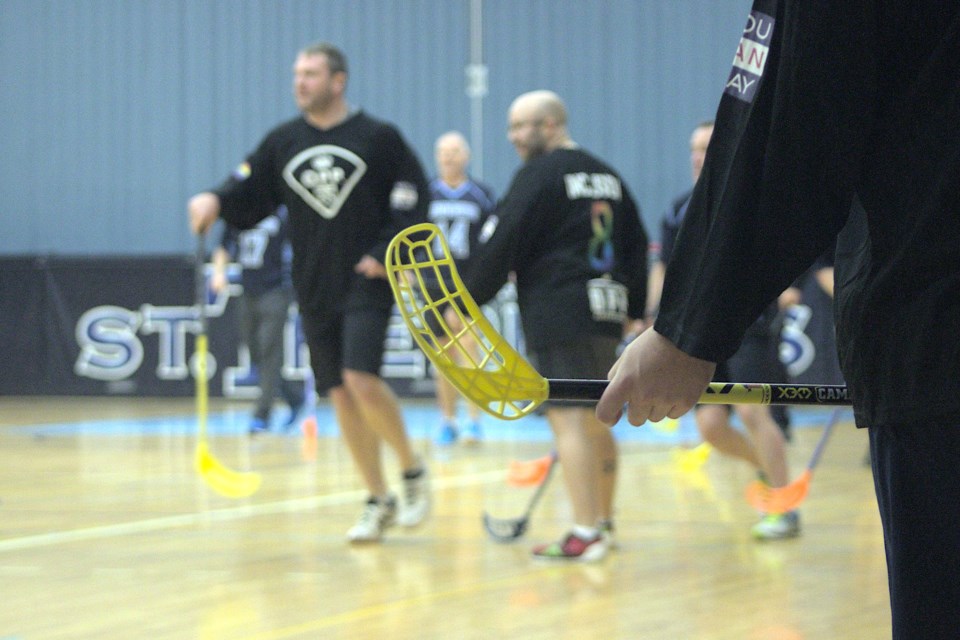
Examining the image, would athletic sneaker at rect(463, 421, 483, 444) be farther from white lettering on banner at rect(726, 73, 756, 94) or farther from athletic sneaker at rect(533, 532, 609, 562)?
white lettering on banner at rect(726, 73, 756, 94)

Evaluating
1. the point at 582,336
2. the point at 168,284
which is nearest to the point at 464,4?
the point at 168,284

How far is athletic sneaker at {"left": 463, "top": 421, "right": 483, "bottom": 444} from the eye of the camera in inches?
369

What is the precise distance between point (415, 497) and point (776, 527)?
1.49m

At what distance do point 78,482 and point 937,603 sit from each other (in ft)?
21.1

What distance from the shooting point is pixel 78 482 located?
7320 millimetres

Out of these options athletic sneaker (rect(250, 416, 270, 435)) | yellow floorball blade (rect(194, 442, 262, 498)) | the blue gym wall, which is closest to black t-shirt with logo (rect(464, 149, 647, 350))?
yellow floorball blade (rect(194, 442, 262, 498))

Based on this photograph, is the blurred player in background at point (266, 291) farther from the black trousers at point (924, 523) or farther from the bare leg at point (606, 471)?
the black trousers at point (924, 523)

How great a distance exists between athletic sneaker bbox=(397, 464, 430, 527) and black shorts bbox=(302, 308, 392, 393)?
496 millimetres

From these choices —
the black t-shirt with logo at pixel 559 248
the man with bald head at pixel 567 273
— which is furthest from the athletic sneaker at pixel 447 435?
the black t-shirt with logo at pixel 559 248

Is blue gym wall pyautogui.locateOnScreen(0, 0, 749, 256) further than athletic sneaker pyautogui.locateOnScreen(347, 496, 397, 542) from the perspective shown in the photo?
Yes

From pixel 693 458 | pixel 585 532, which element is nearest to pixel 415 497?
pixel 585 532

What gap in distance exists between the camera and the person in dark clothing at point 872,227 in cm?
148

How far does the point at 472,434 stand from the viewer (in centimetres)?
940

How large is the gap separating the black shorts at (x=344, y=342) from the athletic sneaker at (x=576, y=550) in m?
1.07
